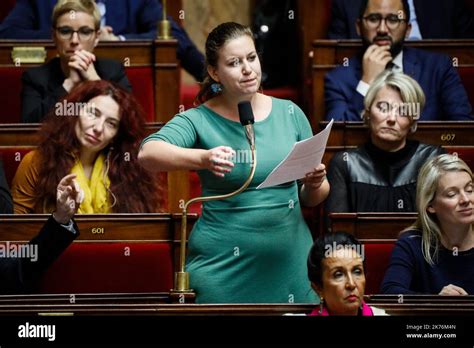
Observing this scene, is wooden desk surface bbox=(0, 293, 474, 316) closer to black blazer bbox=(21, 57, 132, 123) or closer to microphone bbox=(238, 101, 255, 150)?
microphone bbox=(238, 101, 255, 150)

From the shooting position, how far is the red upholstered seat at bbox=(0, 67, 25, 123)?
1829 millimetres

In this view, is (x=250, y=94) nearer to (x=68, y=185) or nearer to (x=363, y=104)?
(x=68, y=185)

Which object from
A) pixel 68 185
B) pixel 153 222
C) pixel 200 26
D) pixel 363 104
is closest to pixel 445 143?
pixel 363 104

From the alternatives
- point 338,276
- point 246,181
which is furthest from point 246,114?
point 338,276

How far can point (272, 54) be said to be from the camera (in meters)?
2.12

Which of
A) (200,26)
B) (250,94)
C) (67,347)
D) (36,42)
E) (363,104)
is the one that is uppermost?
(200,26)

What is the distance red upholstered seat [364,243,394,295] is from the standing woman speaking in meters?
0.18

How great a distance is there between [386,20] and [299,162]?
0.66 metres

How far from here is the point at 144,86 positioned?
1818 millimetres

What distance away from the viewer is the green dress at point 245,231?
124 centimetres

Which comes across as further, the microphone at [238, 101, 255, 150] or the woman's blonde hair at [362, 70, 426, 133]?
the woman's blonde hair at [362, 70, 426, 133]

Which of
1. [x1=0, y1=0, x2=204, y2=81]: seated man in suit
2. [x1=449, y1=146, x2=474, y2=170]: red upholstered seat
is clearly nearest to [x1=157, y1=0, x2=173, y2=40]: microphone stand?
[x1=0, y1=0, x2=204, y2=81]: seated man in suit

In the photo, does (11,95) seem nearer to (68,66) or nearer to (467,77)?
(68,66)

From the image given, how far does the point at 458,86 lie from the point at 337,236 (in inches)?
24.0
